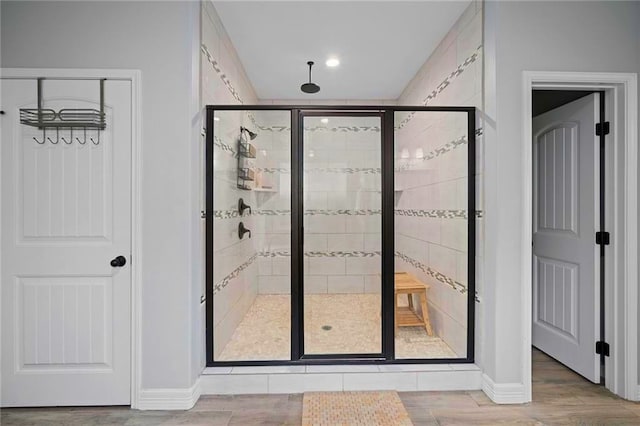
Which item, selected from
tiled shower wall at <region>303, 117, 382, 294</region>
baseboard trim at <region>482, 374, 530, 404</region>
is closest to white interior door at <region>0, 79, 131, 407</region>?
tiled shower wall at <region>303, 117, 382, 294</region>

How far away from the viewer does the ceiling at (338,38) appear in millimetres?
2520

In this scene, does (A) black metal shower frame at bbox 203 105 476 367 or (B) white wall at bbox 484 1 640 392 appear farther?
(A) black metal shower frame at bbox 203 105 476 367

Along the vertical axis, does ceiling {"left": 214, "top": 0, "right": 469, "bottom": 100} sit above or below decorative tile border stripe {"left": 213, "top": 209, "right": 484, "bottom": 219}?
above

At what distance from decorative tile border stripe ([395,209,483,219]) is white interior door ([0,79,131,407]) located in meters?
1.91

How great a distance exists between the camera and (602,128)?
91.2 inches

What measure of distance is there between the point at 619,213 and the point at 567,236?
0.44m

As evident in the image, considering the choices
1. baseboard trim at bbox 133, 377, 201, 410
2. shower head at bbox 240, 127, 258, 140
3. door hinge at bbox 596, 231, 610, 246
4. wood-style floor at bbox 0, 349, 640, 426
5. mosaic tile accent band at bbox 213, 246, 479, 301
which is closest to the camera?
wood-style floor at bbox 0, 349, 640, 426

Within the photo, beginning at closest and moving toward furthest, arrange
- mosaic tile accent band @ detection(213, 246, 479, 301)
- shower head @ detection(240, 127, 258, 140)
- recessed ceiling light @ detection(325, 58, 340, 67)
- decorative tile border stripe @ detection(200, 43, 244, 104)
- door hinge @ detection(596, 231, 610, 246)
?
door hinge @ detection(596, 231, 610, 246), decorative tile border stripe @ detection(200, 43, 244, 104), mosaic tile accent band @ detection(213, 246, 479, 301), shower head @ detection(240, 127, 258, 140), recessed ceiling light @ detection(325, 58, 340, 67)

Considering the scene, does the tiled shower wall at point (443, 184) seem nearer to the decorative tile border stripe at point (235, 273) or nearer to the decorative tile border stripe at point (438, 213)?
the decorative tile border stripe at point (438, 213)

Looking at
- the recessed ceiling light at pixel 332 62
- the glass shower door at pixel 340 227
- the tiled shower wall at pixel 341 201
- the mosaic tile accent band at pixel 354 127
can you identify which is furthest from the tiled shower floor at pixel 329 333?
the recessed ceiling light at pixel 332 62

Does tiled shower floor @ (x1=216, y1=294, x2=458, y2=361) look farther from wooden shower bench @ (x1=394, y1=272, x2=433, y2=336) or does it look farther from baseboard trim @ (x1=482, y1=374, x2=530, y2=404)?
baseboard trim @ (x1=482, y1=374, x2=530, y2=404)

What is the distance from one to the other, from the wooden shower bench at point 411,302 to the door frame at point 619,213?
80 cm

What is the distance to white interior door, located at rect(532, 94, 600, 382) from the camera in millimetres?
2379

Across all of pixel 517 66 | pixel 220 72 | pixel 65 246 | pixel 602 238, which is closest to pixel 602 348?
pixel 602 238
